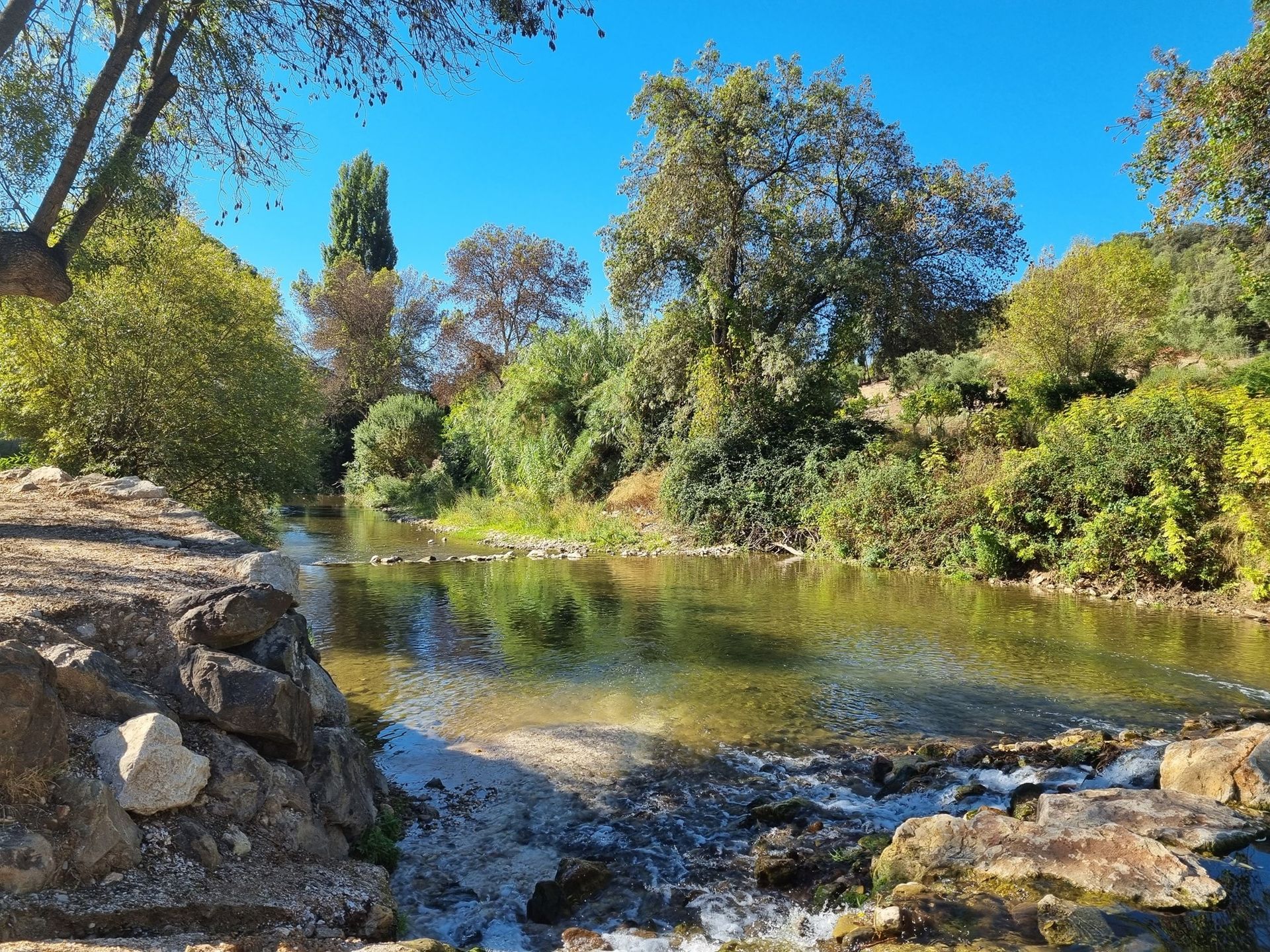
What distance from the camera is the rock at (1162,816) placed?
448 cm

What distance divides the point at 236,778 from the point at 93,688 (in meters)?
0.92

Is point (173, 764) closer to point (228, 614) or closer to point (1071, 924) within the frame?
point (228, 614)

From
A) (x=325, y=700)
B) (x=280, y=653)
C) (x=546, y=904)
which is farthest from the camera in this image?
(x=325, y=700)

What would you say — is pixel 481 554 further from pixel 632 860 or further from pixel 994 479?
pixel 632 860

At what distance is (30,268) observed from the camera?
257 inches

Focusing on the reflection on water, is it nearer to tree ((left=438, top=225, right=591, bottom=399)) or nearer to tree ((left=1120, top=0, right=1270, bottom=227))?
tree ((left=1120, top=0, right=1270, bottom=227))

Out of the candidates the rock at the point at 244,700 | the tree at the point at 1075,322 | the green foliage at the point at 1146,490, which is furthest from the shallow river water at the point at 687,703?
the tree at the point at 1075,322

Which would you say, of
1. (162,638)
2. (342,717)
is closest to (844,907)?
(342,717)

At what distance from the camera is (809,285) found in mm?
21594

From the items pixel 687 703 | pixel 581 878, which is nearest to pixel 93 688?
pixel 581 878

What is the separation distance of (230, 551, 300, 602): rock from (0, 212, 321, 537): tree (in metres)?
6.26

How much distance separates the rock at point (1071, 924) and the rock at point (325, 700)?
179 inches

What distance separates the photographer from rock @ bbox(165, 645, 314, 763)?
175 inches

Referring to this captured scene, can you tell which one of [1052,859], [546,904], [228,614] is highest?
[228,614]
